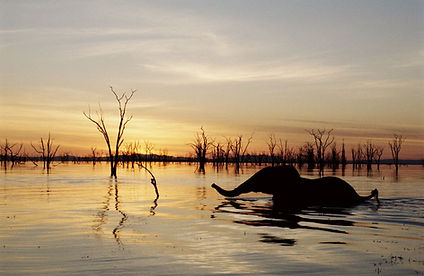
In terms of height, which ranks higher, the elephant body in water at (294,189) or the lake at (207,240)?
the elephant body in water at (294,189)

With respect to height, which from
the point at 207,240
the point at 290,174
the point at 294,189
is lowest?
the point at 207,240

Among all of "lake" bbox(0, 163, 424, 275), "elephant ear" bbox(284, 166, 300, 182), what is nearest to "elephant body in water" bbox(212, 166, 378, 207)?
"elephant ear" bbox(284, 166, 300, 182)

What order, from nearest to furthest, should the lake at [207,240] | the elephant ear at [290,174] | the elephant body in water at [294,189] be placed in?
the lake at [207,240] < the elephant body in water at [294,189] < the elephant ear at [290,174]

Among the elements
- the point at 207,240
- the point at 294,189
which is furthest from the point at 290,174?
the point at 207,240

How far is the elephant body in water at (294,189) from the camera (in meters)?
17.5

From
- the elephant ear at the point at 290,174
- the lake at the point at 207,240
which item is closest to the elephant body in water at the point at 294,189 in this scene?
the elephant ear at the point at 290,174

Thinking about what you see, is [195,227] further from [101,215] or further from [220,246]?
[101,215]

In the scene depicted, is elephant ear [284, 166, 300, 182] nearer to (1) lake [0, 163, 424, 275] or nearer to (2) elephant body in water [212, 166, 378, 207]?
(2) elephant body in water [212, 166, 378, 207]

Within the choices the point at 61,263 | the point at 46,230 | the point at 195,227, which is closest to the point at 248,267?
the point at 61,263

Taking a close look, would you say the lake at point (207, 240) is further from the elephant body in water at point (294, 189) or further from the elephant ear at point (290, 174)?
the elephant ear at point (290, 174)

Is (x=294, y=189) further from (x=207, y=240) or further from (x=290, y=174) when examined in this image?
(x=207, y=240)

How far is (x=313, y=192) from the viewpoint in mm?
17719

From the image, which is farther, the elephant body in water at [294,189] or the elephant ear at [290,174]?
the elephant ear at [290,174]

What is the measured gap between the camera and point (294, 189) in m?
17.7
